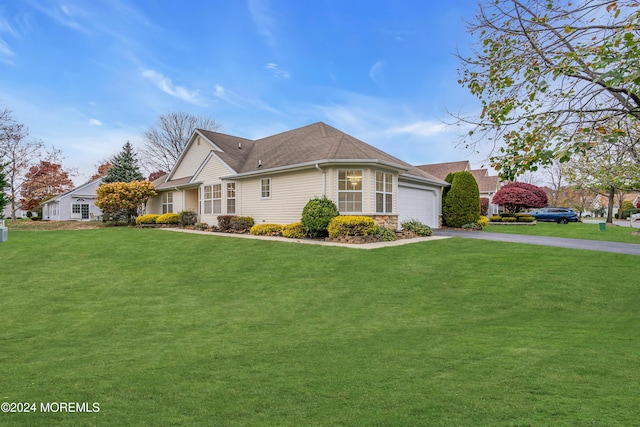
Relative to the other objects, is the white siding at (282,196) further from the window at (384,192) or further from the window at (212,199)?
the window at (384,192)

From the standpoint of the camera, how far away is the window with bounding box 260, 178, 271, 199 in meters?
19.2

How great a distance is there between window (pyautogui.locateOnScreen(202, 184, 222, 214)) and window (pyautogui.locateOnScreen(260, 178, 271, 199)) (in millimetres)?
3653

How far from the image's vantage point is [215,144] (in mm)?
23219

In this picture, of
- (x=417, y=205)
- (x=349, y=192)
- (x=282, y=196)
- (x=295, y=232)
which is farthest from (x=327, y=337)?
(x=417, y=205)

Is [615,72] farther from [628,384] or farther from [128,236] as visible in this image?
[128,236]

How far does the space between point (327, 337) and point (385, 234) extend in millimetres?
10323

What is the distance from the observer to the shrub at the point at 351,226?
580 inches

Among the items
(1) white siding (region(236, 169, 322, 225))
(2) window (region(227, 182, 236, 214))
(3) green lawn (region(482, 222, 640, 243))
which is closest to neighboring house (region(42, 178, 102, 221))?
(2) window (region(227, 182, 236, 214))

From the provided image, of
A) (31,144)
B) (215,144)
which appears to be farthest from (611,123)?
(31,144)

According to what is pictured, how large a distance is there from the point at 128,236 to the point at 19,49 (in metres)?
9.54

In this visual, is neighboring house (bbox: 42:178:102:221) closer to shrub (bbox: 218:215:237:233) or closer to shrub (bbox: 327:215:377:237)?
shrub (bbox: 218:215:237:233)

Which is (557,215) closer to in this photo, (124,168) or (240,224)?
(240,224)

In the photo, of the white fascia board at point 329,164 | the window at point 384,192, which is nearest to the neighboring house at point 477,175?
the window at point 384,192

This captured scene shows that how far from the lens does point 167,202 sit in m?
27.6
